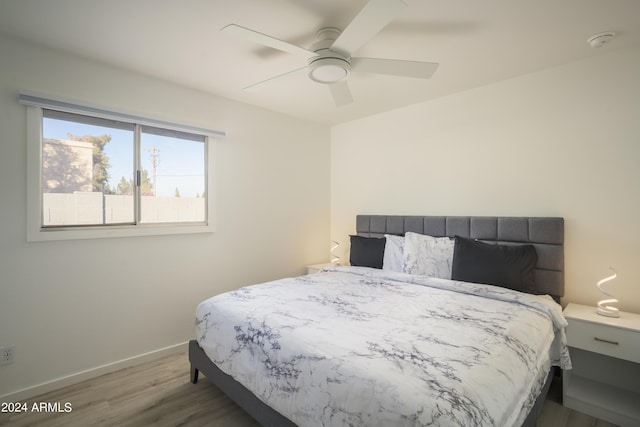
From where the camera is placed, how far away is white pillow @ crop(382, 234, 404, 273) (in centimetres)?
298

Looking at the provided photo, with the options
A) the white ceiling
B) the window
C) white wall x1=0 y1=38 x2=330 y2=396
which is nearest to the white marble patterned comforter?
white wall x1=0 y1=38 x2=330 y2=396

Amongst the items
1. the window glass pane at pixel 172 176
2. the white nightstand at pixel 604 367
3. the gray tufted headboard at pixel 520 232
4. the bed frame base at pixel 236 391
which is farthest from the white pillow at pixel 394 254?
the window glass pane at pixel 172 176

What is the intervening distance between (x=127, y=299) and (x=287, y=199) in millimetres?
1924

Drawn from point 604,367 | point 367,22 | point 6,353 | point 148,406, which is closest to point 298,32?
point 367,22

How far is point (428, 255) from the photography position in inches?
107

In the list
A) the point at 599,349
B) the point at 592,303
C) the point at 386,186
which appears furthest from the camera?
the point at 386,186

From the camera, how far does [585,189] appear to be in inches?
89.8

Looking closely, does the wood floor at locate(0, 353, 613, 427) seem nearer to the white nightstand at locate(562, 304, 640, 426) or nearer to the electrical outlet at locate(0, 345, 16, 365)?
the white nightstand at locate(562, 304, 640, 426)

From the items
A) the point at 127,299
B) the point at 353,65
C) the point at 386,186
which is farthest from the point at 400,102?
the point at 127,299

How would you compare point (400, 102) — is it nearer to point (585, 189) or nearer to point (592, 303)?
point (585, 189)

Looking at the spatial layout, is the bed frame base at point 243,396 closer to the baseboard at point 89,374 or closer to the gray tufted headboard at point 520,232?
the baseboard at point 89,374

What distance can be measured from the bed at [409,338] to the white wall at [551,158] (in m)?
0.20

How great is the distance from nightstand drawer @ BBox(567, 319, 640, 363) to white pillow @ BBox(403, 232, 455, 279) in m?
0.88

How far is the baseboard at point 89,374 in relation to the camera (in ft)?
6.67
